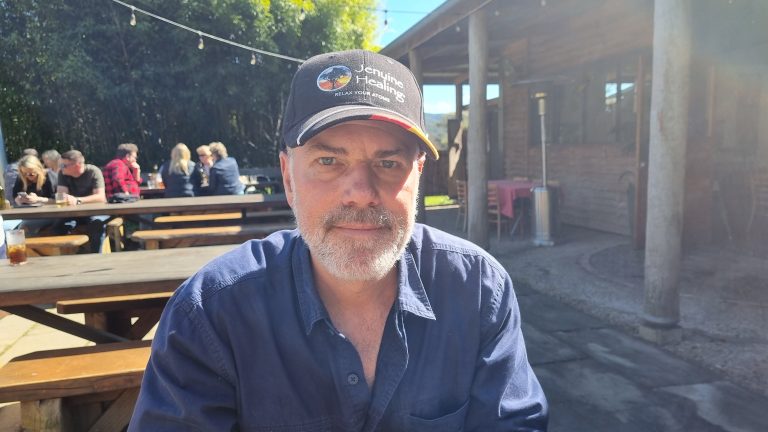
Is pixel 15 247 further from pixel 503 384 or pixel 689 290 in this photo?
pixel 689 290

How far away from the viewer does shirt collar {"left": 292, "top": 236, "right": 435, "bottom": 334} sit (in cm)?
128

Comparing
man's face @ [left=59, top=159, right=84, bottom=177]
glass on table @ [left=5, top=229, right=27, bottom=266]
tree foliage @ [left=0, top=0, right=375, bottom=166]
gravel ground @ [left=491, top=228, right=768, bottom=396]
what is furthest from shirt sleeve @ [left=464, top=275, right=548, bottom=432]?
tree foliage @ [left=0, top=0, right=375, bottom=166]

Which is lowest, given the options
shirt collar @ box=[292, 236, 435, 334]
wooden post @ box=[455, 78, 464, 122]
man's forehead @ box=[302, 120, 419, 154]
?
shirt collar @ box=[292, 236, 435, 334]

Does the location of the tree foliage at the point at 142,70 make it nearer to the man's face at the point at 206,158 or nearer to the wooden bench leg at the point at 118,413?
the man's face at the point at 206,158

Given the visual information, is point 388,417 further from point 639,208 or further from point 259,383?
point 639,208

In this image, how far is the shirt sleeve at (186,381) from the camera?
3.71ft

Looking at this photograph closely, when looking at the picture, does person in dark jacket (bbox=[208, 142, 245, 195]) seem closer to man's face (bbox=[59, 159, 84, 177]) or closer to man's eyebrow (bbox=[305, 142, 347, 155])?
man's face (bbox=[59, 159, 84, 177])

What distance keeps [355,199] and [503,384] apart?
1.93 ft

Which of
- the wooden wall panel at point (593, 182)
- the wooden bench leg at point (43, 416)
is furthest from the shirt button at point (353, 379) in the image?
the wooden wall panel at point (593, 182)

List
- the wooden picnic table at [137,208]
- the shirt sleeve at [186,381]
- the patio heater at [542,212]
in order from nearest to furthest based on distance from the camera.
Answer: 1. the shirt sleeve at [186,381]
2. the wooden picnic table at [137,208]
3. the patio heater at [542,212]

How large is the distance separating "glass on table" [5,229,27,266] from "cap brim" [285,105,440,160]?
225cm

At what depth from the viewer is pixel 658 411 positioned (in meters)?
2.82

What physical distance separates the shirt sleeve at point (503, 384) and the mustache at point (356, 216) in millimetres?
366

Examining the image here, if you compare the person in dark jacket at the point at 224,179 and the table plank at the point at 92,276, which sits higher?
the person in dark jacket at the point at 224,179
